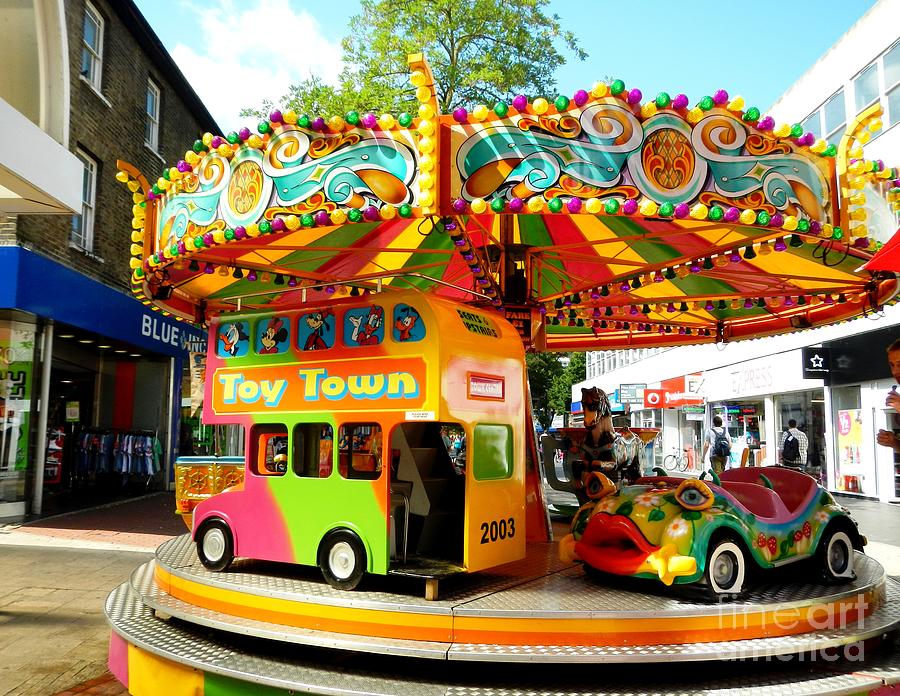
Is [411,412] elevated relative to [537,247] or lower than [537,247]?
lower

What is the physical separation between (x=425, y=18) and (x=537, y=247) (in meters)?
16.1

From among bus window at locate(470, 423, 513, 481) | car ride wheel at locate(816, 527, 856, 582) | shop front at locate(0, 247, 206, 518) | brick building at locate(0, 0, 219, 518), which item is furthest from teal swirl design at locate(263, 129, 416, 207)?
shop front at locate(0, 247, 206, 518)

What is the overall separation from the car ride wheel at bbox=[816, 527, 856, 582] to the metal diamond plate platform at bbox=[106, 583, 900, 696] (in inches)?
23.5

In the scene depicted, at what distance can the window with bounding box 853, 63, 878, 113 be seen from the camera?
654 inches

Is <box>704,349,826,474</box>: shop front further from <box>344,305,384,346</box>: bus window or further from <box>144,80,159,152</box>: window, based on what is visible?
<box>144,80,159,152</box>: window

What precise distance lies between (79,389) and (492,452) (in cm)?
1478

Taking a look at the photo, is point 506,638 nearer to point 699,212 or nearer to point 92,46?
point 699,212

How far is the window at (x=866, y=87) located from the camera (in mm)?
16609

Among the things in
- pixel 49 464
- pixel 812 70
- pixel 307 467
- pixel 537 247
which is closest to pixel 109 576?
pixel 307 467

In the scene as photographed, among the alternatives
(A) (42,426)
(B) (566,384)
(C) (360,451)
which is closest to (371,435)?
(C) (360,451)

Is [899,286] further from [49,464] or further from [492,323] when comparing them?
[49,464]

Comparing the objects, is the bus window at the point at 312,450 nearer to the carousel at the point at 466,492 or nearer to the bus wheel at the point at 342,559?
the carousel at the point at 466,492

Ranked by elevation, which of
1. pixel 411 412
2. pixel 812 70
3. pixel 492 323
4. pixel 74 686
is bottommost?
pixel 74 686

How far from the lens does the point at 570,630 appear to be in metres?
4.43
